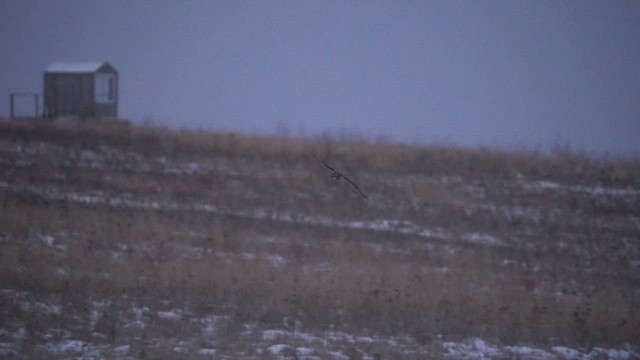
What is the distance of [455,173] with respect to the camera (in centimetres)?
2770

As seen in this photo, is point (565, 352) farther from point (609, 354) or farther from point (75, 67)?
point (75, 67)

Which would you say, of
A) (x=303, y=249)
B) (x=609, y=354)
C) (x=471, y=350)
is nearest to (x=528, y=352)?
(x=471, y=350)

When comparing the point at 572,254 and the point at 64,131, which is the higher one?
the point at 64,131

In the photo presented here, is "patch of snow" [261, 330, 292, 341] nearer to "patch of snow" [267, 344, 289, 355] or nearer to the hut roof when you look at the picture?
"patch of snow" [267, 344, 289, 355]

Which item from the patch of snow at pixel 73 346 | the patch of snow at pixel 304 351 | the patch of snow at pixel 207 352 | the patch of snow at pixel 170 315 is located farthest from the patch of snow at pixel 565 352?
the patch of snow at pixel 73 346

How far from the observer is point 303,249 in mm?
20328

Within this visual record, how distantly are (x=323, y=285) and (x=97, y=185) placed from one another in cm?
1266

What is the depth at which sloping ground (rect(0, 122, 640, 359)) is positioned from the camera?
13000mm

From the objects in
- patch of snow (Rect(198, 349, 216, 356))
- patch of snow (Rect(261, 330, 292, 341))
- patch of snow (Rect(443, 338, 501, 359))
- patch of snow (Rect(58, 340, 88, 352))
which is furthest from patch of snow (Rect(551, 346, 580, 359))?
patch of snow (Rect(58, 340, 88, 352))

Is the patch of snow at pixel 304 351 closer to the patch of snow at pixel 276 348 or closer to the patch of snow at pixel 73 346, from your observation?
the patch of snow at pixel 276 348

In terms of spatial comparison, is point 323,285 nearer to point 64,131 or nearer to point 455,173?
point 455,173

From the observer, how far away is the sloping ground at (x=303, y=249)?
1300 cm

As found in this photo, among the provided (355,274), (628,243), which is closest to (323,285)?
(355,274)

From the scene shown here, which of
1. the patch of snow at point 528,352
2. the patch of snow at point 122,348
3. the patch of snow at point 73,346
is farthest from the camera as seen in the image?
the patch of snow at point 528,352
